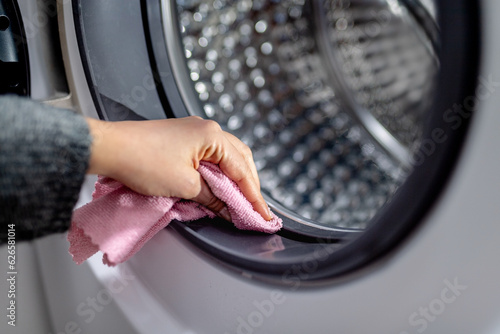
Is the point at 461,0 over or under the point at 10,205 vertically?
over

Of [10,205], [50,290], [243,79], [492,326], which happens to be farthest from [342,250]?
[243,79]

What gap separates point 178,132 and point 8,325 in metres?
0.29

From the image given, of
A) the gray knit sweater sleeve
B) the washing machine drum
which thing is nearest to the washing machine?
the washing machine drum

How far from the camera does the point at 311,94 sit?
37.8 inches

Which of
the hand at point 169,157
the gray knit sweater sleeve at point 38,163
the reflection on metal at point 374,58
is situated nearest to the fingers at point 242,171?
the hand at point 169,157

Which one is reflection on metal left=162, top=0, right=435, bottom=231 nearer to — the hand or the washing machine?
the washing machine

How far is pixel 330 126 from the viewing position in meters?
0.98

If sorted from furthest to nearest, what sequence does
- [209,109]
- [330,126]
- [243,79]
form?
[330,126]
[243,79]
[209,109]

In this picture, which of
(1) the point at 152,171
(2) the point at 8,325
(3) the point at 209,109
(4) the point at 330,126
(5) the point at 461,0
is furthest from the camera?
(4) the point at 330,126

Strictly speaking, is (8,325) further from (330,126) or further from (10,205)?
(330,126)

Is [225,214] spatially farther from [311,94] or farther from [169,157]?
[311,94]

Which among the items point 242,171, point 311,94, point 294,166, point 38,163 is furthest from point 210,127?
point 311,94

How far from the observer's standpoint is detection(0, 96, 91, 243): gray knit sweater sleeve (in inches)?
11.3

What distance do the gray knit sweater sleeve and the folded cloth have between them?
36 mm
